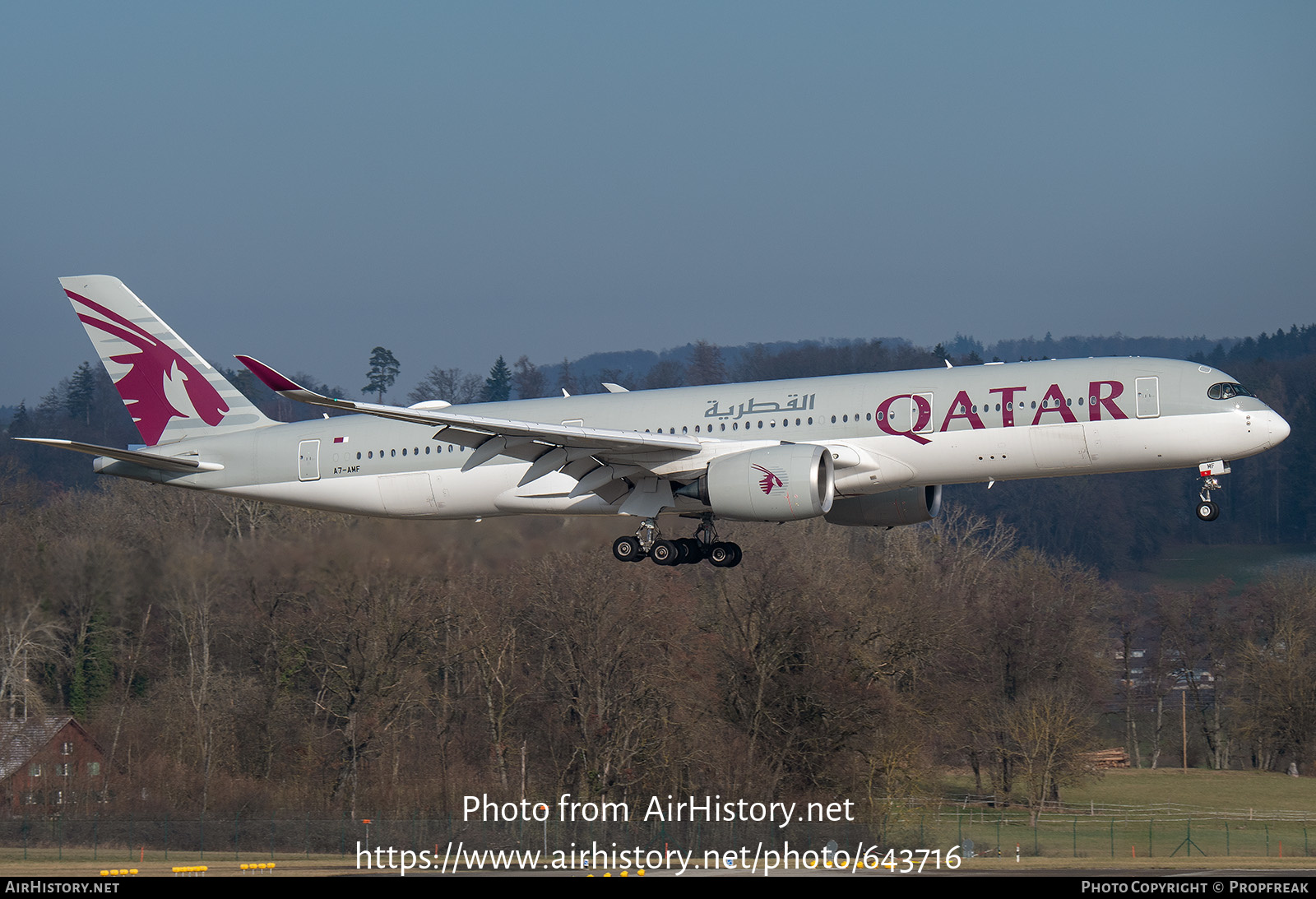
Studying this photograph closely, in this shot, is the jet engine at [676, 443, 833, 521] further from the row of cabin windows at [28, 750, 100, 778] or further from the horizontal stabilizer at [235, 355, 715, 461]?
the row of cabin windows at [28, 750, 100, 778]

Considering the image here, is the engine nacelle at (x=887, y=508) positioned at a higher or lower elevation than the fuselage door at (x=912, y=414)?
lower

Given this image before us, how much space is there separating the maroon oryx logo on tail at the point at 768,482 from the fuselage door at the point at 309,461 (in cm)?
1192

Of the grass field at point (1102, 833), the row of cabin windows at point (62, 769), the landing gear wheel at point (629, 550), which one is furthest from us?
the row of cabin windows at point (62, 769)

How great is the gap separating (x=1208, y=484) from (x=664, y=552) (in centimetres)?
1191

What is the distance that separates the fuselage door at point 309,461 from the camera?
3662 centimetres

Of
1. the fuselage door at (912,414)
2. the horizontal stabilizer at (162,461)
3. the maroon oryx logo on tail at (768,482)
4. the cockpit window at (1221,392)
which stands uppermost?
the cockpit window at (1221,392)

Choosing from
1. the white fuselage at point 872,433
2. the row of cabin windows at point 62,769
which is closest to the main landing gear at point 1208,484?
the white fuselage at point 872,433

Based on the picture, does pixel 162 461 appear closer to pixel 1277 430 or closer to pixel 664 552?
pixel 664 552

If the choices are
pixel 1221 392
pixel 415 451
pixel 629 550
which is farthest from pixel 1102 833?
pixel 415 451

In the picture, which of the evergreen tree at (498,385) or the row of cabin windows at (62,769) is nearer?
the row of cabin windows at (62,769)

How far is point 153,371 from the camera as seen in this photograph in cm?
3869

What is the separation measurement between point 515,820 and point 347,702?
45.3ft

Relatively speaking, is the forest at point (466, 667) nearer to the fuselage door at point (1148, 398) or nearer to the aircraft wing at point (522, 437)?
the aircraft wing at point (522, 437)
